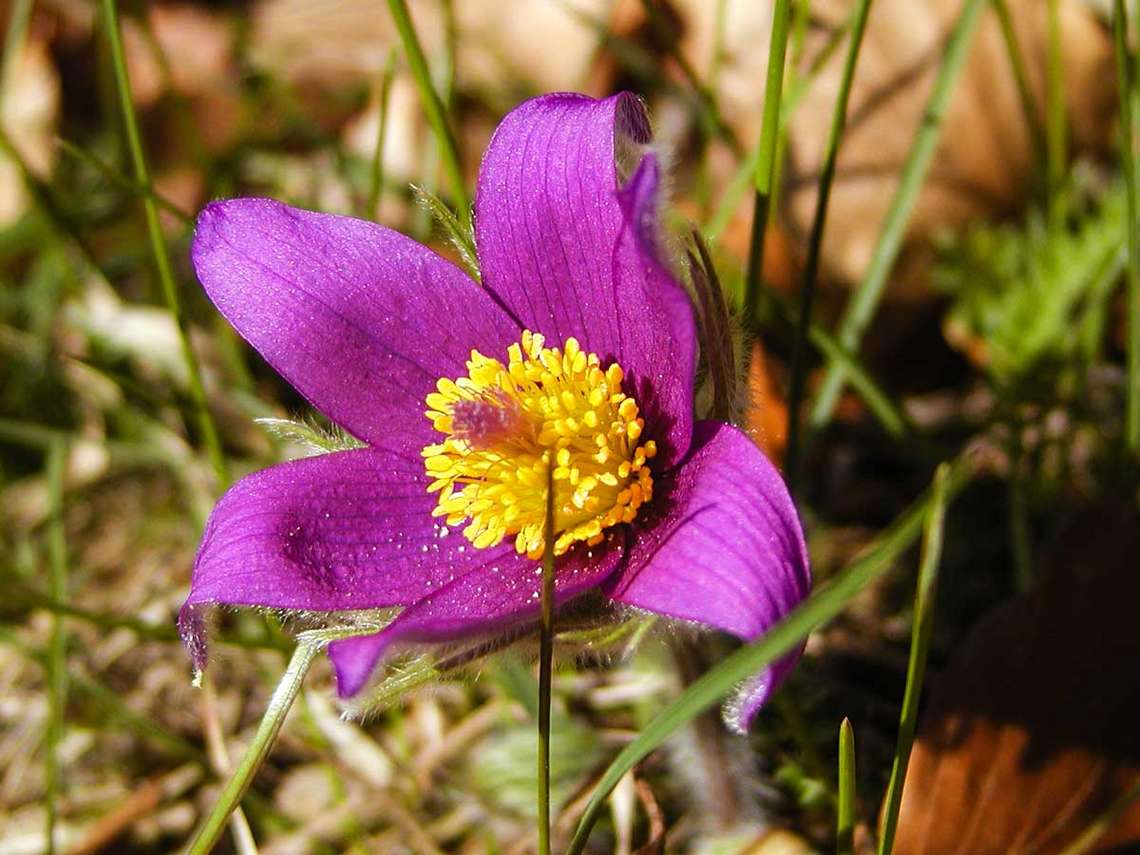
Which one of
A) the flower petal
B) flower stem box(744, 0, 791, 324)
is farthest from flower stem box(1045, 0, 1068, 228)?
the flower petal

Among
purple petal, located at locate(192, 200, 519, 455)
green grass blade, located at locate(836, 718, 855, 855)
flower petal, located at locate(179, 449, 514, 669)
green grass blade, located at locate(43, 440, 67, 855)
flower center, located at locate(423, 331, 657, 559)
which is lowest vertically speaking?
green grass blade, located at locate(43, 440, 67, 855)

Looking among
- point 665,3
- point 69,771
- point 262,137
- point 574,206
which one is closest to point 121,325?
point 262,137

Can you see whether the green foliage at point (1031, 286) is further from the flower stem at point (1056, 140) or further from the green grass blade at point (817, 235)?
the green grass blade at point (817, 235)

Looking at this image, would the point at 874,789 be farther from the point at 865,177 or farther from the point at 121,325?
the point at 121,325

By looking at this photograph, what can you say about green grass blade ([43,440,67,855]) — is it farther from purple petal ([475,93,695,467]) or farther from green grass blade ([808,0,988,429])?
green grass blade ([808,0,988,429])

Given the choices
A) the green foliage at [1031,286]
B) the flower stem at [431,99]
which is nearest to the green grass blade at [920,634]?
the flower stem at [431,99]
